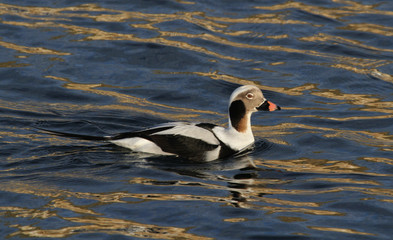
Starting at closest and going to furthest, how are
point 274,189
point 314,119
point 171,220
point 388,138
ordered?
point 171,220
point 274,189
point 388,138
point 314,119

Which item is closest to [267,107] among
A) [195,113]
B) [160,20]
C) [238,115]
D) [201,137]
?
[238,115]

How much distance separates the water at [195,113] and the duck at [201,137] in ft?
0.48

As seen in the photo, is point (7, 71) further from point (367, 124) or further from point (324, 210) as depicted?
point (324, 210)

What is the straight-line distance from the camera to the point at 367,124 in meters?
10.0

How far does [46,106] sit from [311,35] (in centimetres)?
562

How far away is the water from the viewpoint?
6.68m

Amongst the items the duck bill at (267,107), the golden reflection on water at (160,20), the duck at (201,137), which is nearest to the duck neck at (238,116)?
the duck at (201,137)

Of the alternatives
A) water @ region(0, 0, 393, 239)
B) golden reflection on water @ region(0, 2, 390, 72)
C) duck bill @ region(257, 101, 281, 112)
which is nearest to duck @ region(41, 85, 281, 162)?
duck bill @ region(257, 101, 281, 112)

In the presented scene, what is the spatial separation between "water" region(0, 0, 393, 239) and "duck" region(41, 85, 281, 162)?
0.15 metres

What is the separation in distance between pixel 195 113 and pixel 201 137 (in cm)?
194

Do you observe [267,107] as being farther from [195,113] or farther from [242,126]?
[195,113]

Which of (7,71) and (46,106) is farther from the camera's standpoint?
(7,71)

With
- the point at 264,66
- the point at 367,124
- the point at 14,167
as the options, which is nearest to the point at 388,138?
the point at 367,124

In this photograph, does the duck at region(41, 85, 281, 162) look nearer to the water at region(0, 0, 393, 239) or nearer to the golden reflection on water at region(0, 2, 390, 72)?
the water at region(0, 0, 393, 239)
